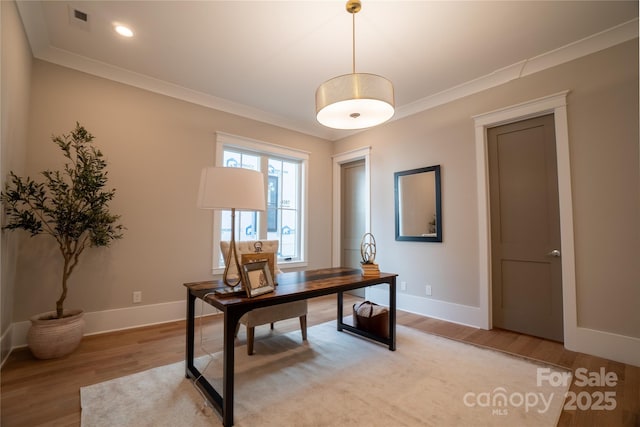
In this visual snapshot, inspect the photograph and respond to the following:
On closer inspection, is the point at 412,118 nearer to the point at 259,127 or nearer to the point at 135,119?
the point at 259,127

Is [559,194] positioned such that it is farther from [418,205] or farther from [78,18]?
[78,18]

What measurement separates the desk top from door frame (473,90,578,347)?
1.36m

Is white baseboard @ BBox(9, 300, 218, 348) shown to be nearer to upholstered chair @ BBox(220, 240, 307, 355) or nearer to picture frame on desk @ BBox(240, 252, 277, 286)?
upholstered chair @ BBox(220, 240, 307, 355)

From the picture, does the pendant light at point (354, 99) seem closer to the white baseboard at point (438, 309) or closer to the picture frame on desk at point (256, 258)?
the picture frame on desk at point (256, 258)

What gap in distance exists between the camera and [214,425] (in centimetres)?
156

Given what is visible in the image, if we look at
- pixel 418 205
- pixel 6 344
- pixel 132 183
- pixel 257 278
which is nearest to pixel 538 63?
pixel 418 205

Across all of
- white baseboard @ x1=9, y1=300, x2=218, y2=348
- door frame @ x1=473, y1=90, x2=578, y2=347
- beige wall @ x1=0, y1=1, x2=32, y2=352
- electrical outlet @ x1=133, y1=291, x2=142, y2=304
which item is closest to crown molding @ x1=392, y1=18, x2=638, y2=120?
door frame @ x1=473, y1=90, x2=578, y2=347

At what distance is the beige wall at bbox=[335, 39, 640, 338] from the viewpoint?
2.35 m

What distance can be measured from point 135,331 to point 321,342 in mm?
1951

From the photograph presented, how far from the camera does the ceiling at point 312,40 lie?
221 centimetres

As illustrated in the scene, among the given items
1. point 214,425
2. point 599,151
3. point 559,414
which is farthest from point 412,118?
point 214,425

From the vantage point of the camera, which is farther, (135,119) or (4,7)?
(135,119)

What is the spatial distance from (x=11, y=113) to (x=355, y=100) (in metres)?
2.56

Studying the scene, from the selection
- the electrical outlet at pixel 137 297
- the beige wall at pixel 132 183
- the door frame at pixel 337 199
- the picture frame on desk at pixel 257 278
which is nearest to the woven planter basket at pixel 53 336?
the beige wall at pixel 132 183
